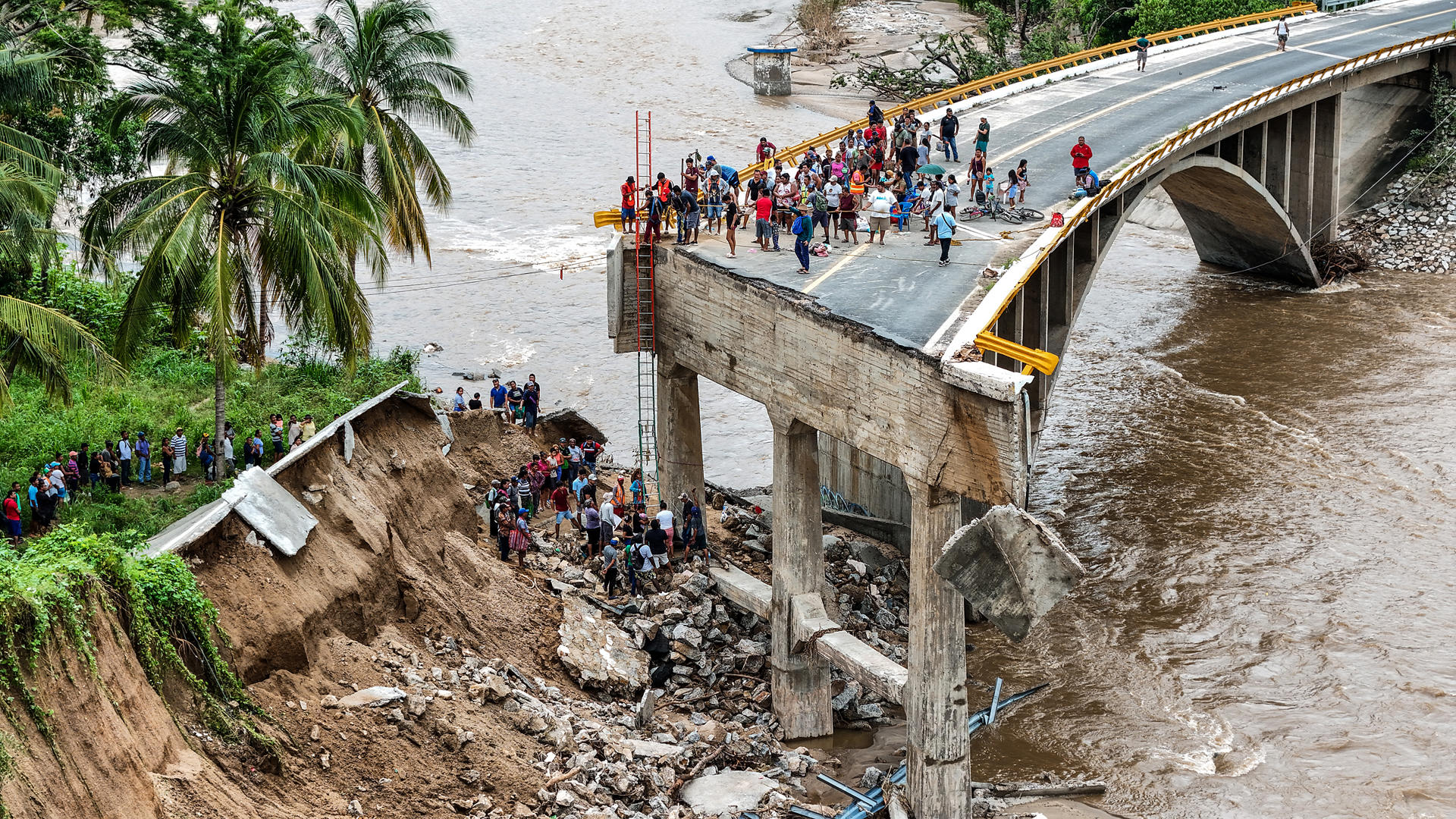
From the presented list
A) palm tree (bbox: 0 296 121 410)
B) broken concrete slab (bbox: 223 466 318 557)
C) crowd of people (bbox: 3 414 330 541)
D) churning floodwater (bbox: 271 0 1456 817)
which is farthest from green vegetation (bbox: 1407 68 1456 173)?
palm tree (bbox: 0 296 121 410)

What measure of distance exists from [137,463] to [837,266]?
14.3m

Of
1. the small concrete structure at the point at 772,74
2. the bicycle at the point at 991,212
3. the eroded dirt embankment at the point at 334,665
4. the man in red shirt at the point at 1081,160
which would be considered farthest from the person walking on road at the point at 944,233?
the small concrete structure at the point at 772,74

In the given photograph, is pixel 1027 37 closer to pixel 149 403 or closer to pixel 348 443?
pixel 149 403

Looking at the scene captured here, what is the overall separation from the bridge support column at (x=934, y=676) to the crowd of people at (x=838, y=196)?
282 inches

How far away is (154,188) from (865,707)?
16.0m

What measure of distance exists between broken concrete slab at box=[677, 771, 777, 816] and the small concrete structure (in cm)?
5938

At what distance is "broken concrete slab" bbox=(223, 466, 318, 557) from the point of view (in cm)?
2156

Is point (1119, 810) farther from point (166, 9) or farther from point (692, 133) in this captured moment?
point (692, 133)

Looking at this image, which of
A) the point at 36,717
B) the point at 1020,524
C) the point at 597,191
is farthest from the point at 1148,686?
the point at 597,191

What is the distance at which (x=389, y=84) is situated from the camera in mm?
39281

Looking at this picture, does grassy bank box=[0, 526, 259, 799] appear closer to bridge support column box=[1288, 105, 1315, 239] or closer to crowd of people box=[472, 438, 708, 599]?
crowd of people box=[472, 438, 708, 599]

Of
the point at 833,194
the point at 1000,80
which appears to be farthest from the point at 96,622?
the point at 1000,80

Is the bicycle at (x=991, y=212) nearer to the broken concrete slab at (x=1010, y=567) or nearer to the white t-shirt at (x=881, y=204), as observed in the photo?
the white t-shirt at (x=881, y=204)

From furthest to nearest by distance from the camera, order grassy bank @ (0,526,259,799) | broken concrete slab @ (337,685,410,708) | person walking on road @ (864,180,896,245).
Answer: person walking on road @ (864,180,896,245) < broken concrete slab @ (337,685,410,708) < grassy bank @ (0,526,259,799)
